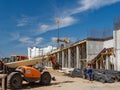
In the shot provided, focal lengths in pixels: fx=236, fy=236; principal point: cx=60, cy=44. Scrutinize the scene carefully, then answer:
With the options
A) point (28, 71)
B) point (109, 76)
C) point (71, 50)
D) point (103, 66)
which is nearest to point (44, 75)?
point (28, 71)

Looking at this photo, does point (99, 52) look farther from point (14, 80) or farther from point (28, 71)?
point (14, 80)

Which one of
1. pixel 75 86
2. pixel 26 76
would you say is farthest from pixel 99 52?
pixel 26 76

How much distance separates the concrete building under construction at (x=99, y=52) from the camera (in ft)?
89.1

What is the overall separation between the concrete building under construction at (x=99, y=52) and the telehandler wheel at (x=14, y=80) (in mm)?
14134

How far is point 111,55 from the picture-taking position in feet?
92.7

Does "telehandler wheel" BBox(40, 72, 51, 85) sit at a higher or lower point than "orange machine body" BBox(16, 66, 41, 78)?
lower

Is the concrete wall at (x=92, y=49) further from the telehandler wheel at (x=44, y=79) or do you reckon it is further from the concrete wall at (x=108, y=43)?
the telehandler wheel at (x=44, y=79)

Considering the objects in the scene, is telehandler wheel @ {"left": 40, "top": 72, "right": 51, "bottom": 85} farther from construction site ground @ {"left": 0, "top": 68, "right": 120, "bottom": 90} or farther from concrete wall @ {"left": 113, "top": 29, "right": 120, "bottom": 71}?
concrete wall @ {"left": 113, "top": 29, "right": 120, "bottom": 71}

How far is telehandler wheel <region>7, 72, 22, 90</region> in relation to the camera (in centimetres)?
1543

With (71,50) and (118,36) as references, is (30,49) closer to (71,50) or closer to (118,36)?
(71,50)

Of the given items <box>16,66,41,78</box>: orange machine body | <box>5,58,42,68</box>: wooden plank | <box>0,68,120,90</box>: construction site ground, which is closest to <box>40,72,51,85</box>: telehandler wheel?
<box>0,68,120,90</box>: construction site ground

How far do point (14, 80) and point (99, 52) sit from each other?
61.4 ft

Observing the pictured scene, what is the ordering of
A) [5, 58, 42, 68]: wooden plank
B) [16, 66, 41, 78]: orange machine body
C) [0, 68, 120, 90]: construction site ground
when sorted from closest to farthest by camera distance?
[0, 68, 120, 90]: construction site ground < [16, 66, 41, 78]: orange machine body < [5, 58, 42, 68]: wooden plank

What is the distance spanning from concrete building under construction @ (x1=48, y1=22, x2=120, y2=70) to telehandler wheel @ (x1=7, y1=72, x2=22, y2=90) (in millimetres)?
14134
